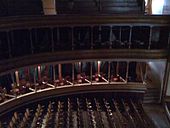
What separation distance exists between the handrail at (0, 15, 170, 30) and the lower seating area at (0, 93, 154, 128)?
13.9 feet

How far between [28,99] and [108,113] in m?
4.22

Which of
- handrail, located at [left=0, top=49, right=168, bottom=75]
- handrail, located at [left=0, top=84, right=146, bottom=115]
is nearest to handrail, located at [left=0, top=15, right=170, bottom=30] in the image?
handrail, located at [left=0, top=49, right=168, bottom=75]

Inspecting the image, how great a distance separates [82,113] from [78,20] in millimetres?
4867

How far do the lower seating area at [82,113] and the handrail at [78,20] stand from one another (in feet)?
13.9

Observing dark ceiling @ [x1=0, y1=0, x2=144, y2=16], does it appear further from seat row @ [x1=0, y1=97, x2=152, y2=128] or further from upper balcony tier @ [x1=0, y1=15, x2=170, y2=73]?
seat row @ [x1=0, y1=97, x2=152, y2=128]

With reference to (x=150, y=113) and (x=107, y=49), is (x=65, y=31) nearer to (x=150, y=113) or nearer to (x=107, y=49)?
(x=107, y=49)

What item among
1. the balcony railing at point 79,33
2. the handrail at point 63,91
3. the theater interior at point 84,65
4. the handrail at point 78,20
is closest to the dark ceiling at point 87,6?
the theater interior at point 84,65

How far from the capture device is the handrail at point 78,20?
1204cm

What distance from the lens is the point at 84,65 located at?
15805 millimetres

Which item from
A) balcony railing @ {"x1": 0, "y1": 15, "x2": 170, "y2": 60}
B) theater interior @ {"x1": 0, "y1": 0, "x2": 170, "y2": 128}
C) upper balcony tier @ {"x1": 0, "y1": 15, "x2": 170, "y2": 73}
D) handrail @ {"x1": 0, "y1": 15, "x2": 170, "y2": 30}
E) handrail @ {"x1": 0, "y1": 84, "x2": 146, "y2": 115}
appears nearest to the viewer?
handrail @ {"x1": 0, "y1": 15, "x2": 170, "y2": 30}

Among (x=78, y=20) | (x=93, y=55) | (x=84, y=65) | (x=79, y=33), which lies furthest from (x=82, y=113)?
(x=78, y=20)

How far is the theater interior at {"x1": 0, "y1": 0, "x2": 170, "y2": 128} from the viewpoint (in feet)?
42.7

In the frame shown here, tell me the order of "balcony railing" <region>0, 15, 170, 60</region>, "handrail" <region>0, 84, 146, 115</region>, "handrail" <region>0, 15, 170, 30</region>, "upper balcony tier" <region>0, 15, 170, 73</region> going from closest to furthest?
"handrail" <region>0, 15, 170, 30</region>, "balcony railing" <region>0, 15, 170, 60</region>, "upper balcony tier" <region>0, 15, 170, 73</region>, "handrail" <region>0, 84, 146, 115</region>

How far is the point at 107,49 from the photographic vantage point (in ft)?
46.8
